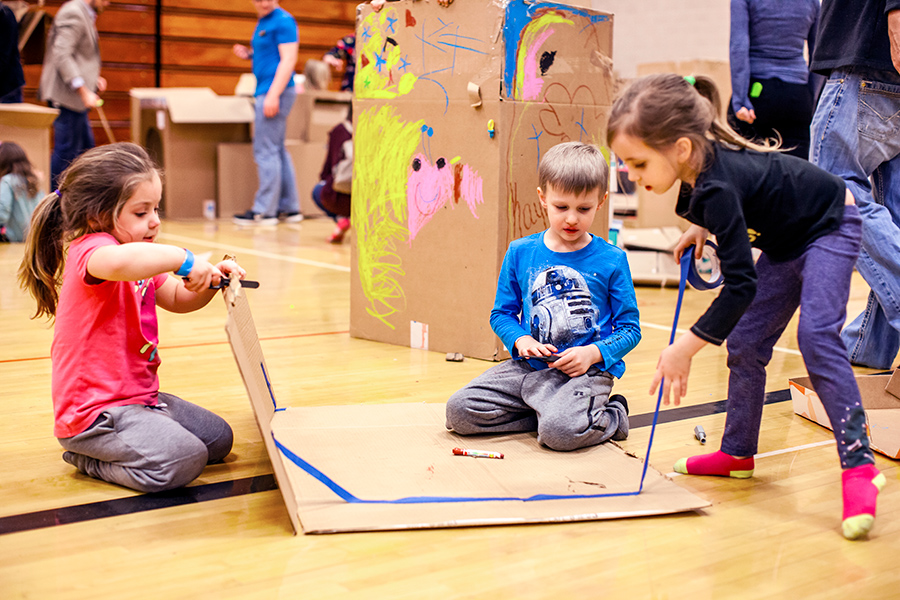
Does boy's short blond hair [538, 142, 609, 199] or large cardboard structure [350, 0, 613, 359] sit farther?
large cardboard structure [350, 0, 613, 359]

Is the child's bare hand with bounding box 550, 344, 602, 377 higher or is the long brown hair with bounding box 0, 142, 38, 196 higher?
the long brown hair with bounding box 0, 142, 38, 196

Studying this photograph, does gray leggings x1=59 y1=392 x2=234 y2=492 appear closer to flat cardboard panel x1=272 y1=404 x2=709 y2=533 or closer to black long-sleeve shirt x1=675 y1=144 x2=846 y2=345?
flat cardboard panel x1=272 y1=404 x2=709 y2=533

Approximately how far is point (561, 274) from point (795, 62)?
2025mm

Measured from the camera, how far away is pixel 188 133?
632 centimetres

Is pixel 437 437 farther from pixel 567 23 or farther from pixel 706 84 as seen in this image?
pixel 567 23

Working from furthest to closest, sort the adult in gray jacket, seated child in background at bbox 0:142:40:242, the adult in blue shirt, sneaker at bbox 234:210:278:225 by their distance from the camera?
1. sneaker at bbox 234:210:278:225
2. the adult in gray jacket
3. seated child in background at bbox 0:142:40:242
4. the adult in blue shirt

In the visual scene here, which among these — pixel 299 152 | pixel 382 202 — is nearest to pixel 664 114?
pixel 382 202

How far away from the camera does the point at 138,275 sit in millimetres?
1586

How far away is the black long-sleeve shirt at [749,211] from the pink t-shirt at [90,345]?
1.05 meters

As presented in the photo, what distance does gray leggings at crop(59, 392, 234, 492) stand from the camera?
160 centimetres

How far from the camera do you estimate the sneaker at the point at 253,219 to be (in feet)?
19.9

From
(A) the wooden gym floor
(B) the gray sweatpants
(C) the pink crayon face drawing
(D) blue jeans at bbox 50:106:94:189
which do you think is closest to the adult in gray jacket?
(D) blue jeans at bbox 50:106:94:189

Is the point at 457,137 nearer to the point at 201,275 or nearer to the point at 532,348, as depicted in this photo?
the point at 532,348

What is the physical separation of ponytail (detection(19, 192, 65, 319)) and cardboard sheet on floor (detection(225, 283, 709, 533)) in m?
0.35
